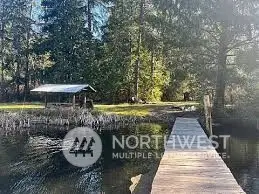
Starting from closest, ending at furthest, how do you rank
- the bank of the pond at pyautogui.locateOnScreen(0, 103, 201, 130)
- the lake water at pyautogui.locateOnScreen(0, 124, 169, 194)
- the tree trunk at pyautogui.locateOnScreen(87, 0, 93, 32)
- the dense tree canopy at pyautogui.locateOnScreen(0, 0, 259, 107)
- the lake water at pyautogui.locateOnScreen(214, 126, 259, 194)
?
the lake water at pyautogui.locateOnScreen(0, 124, 169, 194), the lake water at pyautogui.locateOnScreen(214, 126, 259, 194), the bank of the pond at pyautogui.locateOnScreen(0, 103, 201, 130), the dense tree canopy at pyautogui.locateOnScreen(0, 0, 259, 107), the tree trunk at pyautogui.locateOnScreen(87, 0, 93, 32)

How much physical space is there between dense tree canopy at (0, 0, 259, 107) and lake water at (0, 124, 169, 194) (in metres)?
9.39

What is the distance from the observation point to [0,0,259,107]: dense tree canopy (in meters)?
24.9

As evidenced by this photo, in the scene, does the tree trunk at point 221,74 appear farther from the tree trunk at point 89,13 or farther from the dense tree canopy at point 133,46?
the tree trunk at point 89,13

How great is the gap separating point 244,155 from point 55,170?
7.01 m

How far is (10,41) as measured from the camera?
39.4 m

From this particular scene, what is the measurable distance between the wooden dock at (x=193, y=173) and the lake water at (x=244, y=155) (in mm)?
1321

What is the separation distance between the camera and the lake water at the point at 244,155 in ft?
39.3

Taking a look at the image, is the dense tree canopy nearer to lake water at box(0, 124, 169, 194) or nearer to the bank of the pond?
the bank of the pond

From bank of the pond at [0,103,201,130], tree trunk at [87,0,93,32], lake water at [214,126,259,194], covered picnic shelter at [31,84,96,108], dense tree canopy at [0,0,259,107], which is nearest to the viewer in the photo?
lake water at [214,126,259,194]

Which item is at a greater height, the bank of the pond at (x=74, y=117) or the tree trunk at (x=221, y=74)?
the tree trunk at (x=221, y=74)

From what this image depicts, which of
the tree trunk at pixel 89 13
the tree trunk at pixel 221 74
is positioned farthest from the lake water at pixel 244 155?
the tree trunk at pixel 89 13

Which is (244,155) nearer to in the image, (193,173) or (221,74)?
(193,173)

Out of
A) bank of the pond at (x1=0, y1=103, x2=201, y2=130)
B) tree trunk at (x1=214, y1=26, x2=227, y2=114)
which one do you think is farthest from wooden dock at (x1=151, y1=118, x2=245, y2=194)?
tree trunk at (x1=214, y1=26, x2=227, y2=114)

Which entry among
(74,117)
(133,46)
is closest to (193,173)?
(74,117)
